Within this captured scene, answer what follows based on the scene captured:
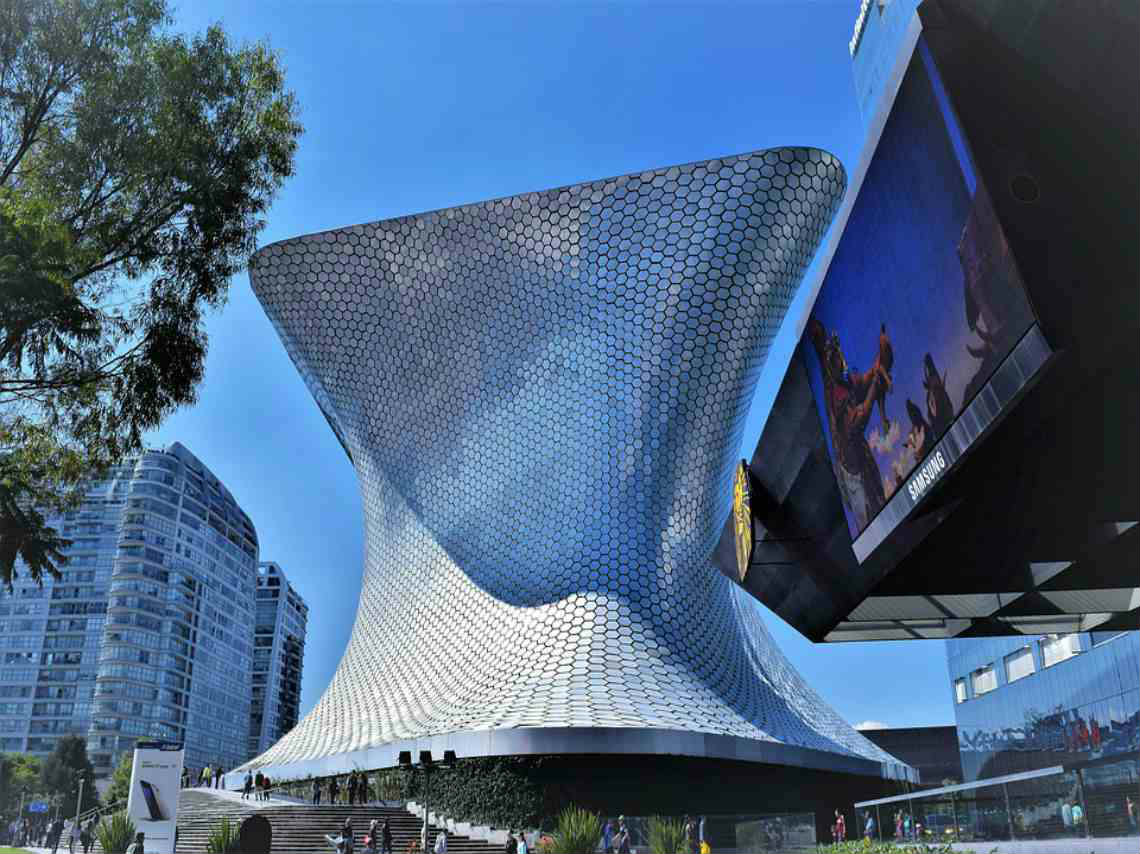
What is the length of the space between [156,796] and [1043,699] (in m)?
20.7

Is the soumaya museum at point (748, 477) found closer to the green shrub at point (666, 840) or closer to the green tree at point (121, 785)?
the green shrub at point (666, 840)

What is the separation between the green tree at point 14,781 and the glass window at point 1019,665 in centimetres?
7288

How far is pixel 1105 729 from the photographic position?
20.2 meters

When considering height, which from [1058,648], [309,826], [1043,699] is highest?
[1058,648]

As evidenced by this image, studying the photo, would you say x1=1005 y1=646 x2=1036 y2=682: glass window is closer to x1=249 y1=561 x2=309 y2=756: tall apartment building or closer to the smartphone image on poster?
the smartphone image on poster

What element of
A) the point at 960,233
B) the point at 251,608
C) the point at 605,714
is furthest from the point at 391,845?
the point at 251,608

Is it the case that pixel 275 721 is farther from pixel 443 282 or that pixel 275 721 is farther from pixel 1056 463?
pixel 1056 463

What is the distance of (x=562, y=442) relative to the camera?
38.7 meters

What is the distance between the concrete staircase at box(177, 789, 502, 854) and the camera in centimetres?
2603

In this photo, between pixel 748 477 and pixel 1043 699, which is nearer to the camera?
pixel 748 477

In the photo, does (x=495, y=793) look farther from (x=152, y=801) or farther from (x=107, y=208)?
(x=107, y=208)

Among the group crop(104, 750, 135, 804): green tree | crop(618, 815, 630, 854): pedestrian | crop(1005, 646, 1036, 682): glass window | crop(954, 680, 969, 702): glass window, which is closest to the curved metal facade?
crop(954, 680, 969, 702): glass window

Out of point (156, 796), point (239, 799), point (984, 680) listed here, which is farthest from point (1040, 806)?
point (239, 799)

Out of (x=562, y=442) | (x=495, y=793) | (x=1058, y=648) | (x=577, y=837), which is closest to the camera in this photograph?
(x=577, y=837)
